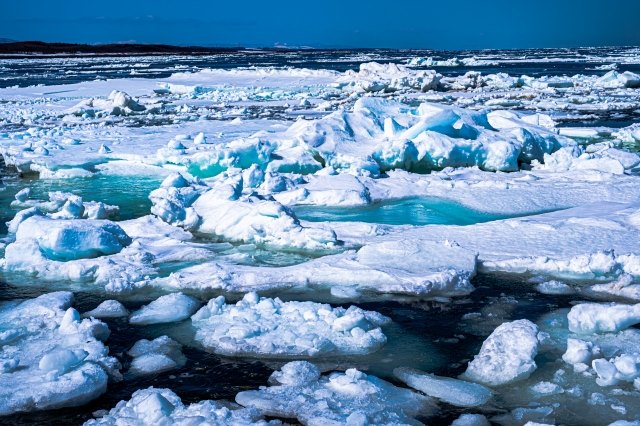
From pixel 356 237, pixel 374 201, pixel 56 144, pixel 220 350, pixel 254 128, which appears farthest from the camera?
pixel 254 128

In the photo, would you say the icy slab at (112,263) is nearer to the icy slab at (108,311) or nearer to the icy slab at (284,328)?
the icy slab at (108,311)

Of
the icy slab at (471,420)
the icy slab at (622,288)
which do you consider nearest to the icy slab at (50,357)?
the icy slab at (471,420)

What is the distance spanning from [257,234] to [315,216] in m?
0.78

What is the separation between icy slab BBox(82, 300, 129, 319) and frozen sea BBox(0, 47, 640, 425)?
0.01 m

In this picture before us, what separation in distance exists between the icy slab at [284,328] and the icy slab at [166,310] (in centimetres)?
13

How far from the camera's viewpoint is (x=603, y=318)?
3291mm

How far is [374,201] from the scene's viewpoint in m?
6.06

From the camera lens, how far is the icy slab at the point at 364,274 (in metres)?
3.94

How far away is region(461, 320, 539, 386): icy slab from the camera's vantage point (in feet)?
9.34

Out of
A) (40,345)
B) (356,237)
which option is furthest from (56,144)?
(40,345)

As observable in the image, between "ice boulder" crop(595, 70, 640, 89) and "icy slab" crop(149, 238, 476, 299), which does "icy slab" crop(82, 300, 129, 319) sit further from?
"ice boulder" crop(595, 70, 640, 89)

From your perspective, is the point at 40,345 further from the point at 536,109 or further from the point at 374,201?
the point at 536,109

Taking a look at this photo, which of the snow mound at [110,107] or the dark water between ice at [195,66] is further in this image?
the dark water between ice at [195,66]

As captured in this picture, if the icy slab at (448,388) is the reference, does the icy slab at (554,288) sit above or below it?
above
